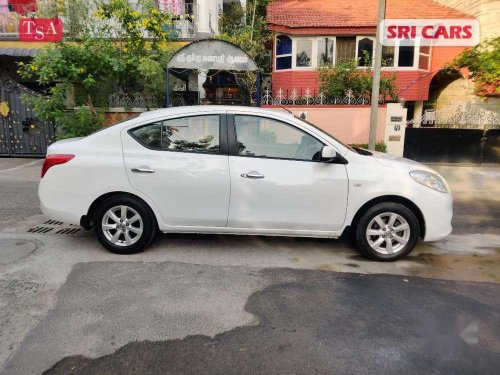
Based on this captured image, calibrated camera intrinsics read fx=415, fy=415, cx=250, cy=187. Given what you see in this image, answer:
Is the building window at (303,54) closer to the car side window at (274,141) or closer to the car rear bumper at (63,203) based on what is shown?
the car side window at (274,141)

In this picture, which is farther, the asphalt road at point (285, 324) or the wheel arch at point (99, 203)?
the wheel arch at point (99, 203)

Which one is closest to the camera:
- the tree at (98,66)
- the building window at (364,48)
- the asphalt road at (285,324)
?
the asphalt road at (285,324)

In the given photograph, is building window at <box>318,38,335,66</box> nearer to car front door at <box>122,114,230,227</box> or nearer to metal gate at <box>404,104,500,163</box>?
metal gate at <box>404,104,500,163</box>

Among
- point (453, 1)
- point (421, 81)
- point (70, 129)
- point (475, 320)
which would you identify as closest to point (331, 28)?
point (421, 81)

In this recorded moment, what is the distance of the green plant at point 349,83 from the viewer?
13.7 meters

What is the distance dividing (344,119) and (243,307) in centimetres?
988

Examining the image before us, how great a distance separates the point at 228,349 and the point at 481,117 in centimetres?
1243

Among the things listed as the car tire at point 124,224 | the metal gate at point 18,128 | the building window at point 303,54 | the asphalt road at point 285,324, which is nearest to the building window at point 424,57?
the building window at point 303,54

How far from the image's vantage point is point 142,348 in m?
3.00

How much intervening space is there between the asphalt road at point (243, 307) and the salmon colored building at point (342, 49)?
14183 millimetres

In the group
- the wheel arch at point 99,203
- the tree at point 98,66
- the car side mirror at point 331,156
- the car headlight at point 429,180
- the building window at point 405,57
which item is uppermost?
the building window at point 405,57

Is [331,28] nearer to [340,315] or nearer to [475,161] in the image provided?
[475,161]

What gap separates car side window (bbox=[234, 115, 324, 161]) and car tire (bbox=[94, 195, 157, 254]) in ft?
4.26

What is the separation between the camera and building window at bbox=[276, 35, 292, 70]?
18.9 meters
